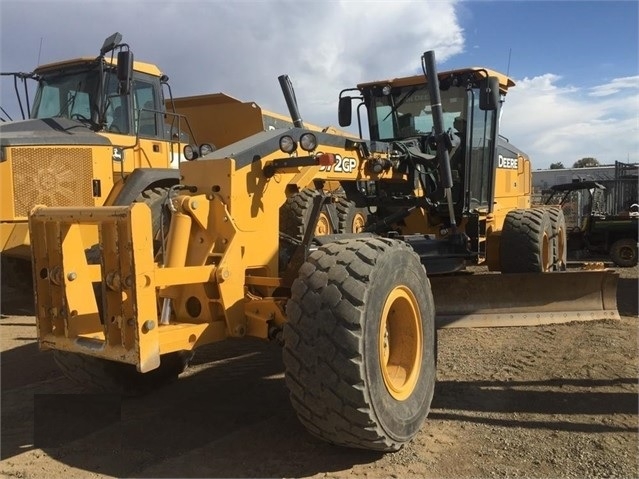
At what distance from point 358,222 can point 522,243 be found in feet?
7.47

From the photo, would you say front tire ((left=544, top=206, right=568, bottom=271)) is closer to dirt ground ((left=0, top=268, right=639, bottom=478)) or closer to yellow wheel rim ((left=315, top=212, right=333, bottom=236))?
dirt ground ((left=0, top=268, right=639, bottom=478))

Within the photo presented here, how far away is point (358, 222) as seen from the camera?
8.48m

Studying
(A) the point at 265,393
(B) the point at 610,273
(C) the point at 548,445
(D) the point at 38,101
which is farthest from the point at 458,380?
(D) the point at 38,101

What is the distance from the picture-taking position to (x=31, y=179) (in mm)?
6898

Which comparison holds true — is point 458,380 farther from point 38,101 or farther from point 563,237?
point 38,101

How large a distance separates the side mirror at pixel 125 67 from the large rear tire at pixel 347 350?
14.2ft

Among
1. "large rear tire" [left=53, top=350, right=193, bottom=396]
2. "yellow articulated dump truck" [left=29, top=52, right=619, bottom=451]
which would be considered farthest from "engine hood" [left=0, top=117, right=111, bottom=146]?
"large rear tire" [left=53, top=350, right=193, bottom=396]

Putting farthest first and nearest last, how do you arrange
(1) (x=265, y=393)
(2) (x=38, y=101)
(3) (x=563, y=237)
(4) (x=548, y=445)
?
(3) (x=563, y=237) < (2) (x=38, y=101) < (1) (x=265, y=393) < (4) (x=548, y=445)

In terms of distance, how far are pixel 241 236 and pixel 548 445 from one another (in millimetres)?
2273

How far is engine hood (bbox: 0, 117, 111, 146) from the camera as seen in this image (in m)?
6.86

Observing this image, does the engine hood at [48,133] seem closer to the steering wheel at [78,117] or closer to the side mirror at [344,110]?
the steering wheel at [78,117]

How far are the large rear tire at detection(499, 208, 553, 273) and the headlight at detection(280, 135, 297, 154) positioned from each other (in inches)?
159

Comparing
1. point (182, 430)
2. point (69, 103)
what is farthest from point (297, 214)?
point (69, 103)

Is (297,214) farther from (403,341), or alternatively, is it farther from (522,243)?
(403,341)
